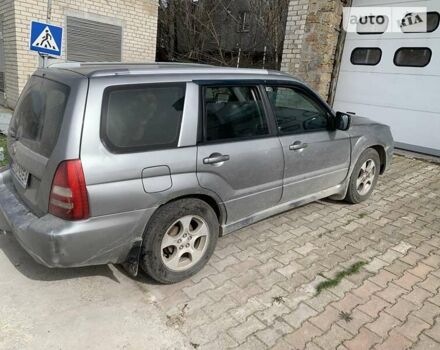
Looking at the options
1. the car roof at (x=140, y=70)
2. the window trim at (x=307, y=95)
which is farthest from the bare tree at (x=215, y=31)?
the car roof at (x=140, y=70)

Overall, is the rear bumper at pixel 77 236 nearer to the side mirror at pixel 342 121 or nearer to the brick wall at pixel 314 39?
the side mirror at pixel 342 121

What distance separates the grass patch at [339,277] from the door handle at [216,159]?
4.13 ft

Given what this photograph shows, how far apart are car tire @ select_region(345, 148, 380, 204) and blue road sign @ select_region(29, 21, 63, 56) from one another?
4.89m

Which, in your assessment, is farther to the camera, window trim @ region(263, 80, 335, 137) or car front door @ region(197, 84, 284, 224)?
window trim @ region(263, 80, 335, 137)

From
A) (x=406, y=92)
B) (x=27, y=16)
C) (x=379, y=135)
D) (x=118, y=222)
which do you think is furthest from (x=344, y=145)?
(x=27, y=16)

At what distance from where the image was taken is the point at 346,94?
7789 millimetres

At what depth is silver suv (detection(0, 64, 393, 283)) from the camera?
2.30 meters

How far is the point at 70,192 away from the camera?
225 centimetres

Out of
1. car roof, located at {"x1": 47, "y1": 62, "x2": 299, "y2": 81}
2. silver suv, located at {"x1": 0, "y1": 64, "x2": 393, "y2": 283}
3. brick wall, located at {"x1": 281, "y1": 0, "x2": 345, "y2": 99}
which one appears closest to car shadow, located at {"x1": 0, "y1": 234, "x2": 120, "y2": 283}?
silver suv, located at {"x1": 0, "y1": 64, "x2": 393, "y2": 283}

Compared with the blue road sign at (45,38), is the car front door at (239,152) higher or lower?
lower

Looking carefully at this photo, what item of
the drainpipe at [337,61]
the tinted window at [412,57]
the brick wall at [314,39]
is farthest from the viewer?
the drainpipe at [337,61]

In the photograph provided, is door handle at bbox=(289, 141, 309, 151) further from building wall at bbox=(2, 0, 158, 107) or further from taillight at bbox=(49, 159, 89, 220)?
building wall at bbox=(2, 0, 158, 107)


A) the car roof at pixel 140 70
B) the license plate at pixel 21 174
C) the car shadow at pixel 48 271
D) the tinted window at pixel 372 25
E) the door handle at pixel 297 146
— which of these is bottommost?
the car shadow at pixel 48 271

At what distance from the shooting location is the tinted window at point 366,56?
281 inches
